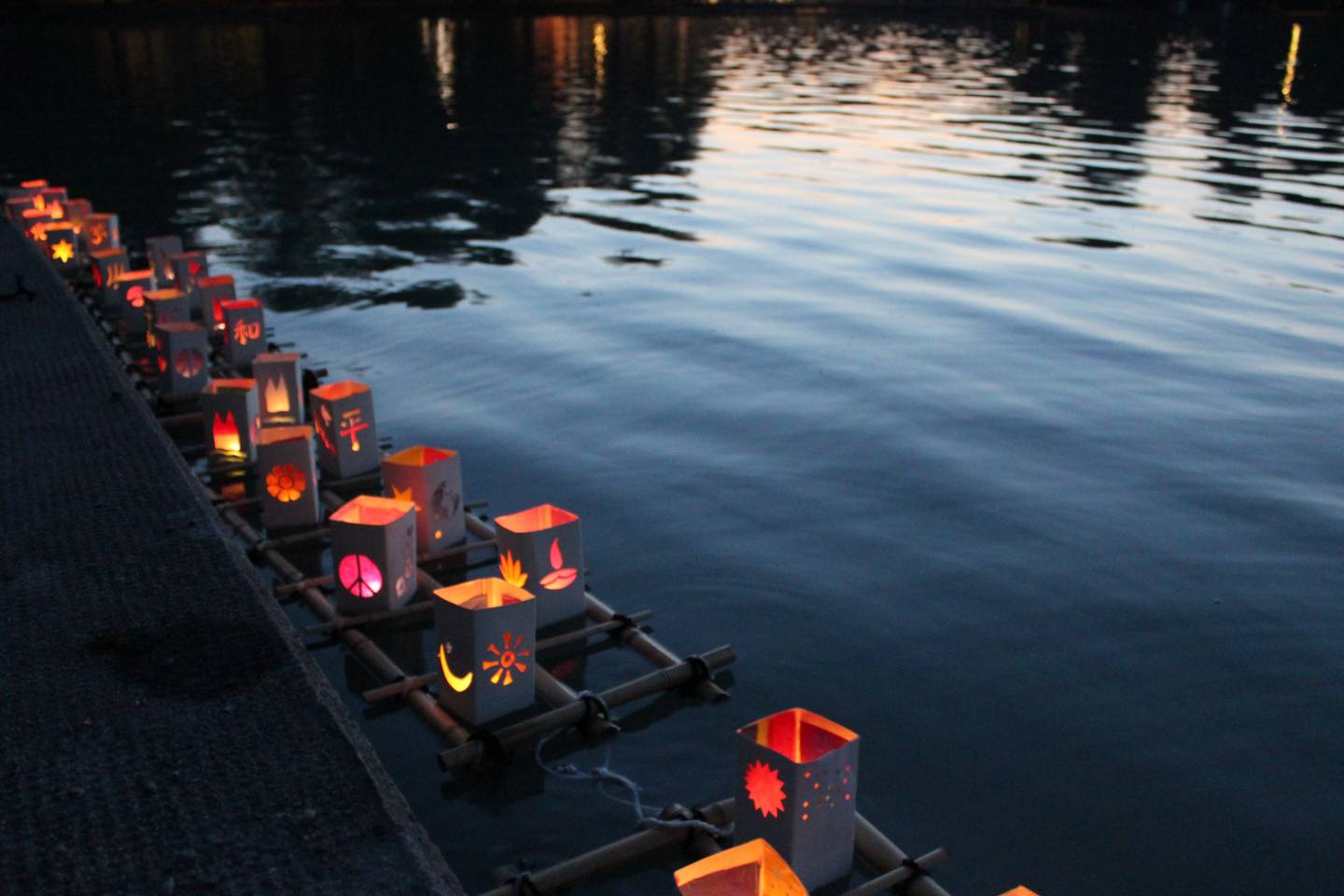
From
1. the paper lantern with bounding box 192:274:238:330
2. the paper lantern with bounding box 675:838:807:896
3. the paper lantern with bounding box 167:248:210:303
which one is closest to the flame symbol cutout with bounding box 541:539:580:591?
the paper lantern with bounding box 675:838:807:896

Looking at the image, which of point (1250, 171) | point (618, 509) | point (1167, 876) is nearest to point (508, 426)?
point (618, 509)

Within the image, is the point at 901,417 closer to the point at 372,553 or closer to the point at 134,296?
the point at 372,553

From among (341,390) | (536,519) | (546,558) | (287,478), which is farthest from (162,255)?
(546,558)

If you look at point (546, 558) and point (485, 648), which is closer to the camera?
point (485, 648)

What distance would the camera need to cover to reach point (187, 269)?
638 centimetres

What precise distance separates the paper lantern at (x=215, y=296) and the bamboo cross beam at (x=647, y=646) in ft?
10.3

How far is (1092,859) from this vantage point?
2.77m

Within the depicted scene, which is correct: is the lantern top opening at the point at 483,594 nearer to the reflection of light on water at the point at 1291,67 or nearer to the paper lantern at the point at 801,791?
the paper lantern at the point at 801,791

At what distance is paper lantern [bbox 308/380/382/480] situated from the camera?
447 cm

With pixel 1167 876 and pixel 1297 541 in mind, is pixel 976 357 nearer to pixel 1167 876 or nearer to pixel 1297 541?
pixel 1297 541

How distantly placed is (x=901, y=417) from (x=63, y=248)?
15.7ft

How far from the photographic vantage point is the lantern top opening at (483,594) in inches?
118

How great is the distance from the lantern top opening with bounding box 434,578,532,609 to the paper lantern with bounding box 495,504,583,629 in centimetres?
33

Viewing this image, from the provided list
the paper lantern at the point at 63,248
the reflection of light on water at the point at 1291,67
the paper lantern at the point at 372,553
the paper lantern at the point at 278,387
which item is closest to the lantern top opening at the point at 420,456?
the paper lantern at the point at 372,553
